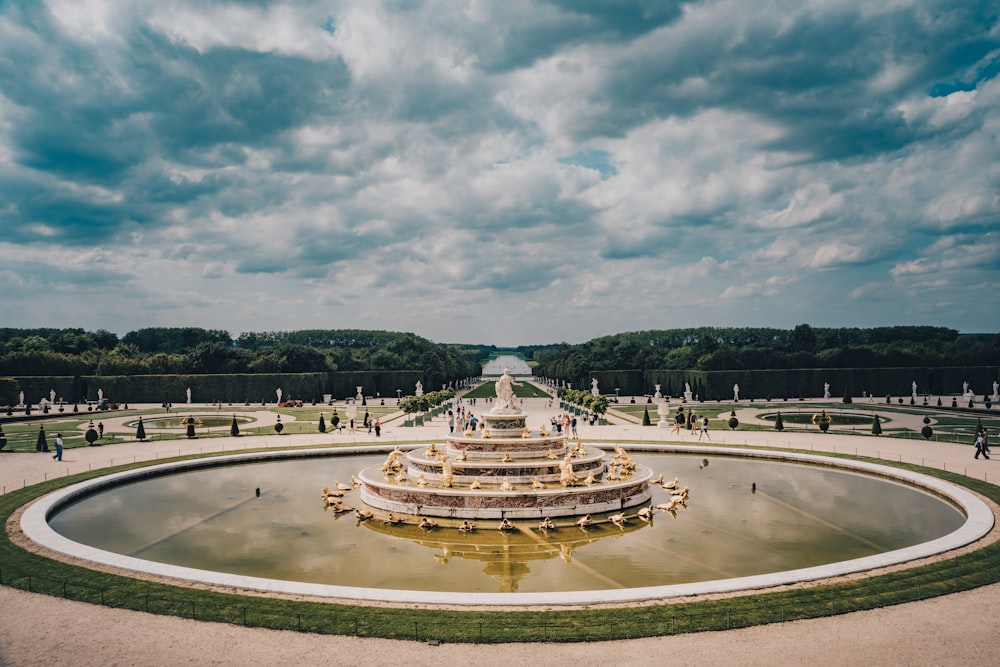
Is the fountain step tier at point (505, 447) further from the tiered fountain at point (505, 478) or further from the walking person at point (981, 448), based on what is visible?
the walking person at point (981, 448)

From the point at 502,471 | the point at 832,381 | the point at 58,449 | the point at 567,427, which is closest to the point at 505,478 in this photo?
the point at 502,471

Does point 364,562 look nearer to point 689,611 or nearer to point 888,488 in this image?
point 689,611

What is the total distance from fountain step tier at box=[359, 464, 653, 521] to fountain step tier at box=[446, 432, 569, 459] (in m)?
3.42

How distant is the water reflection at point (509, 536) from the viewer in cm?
1756

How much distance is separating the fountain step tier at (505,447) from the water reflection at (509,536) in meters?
4.81

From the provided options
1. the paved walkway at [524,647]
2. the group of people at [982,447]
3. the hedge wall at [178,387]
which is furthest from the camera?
the hedge wall at [178,387]

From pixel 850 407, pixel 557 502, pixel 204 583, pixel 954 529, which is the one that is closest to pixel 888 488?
pixel 954 529

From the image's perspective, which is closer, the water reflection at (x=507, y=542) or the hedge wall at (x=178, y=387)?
the water reflection at (x=507, y=542)

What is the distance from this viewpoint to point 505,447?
28.8 m

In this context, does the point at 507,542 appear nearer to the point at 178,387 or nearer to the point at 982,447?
the point at 982,447

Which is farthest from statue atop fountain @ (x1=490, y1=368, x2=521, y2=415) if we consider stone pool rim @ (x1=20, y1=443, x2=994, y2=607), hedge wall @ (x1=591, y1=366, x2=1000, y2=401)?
hedge wall @ (x1=591, y1=366, x2=1000, y2=401)

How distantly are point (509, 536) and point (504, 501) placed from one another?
202cm

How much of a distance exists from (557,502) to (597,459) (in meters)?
5.32

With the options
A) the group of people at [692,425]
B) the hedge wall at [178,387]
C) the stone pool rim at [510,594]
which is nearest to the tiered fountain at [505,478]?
the stone pool rim at [510,594]
